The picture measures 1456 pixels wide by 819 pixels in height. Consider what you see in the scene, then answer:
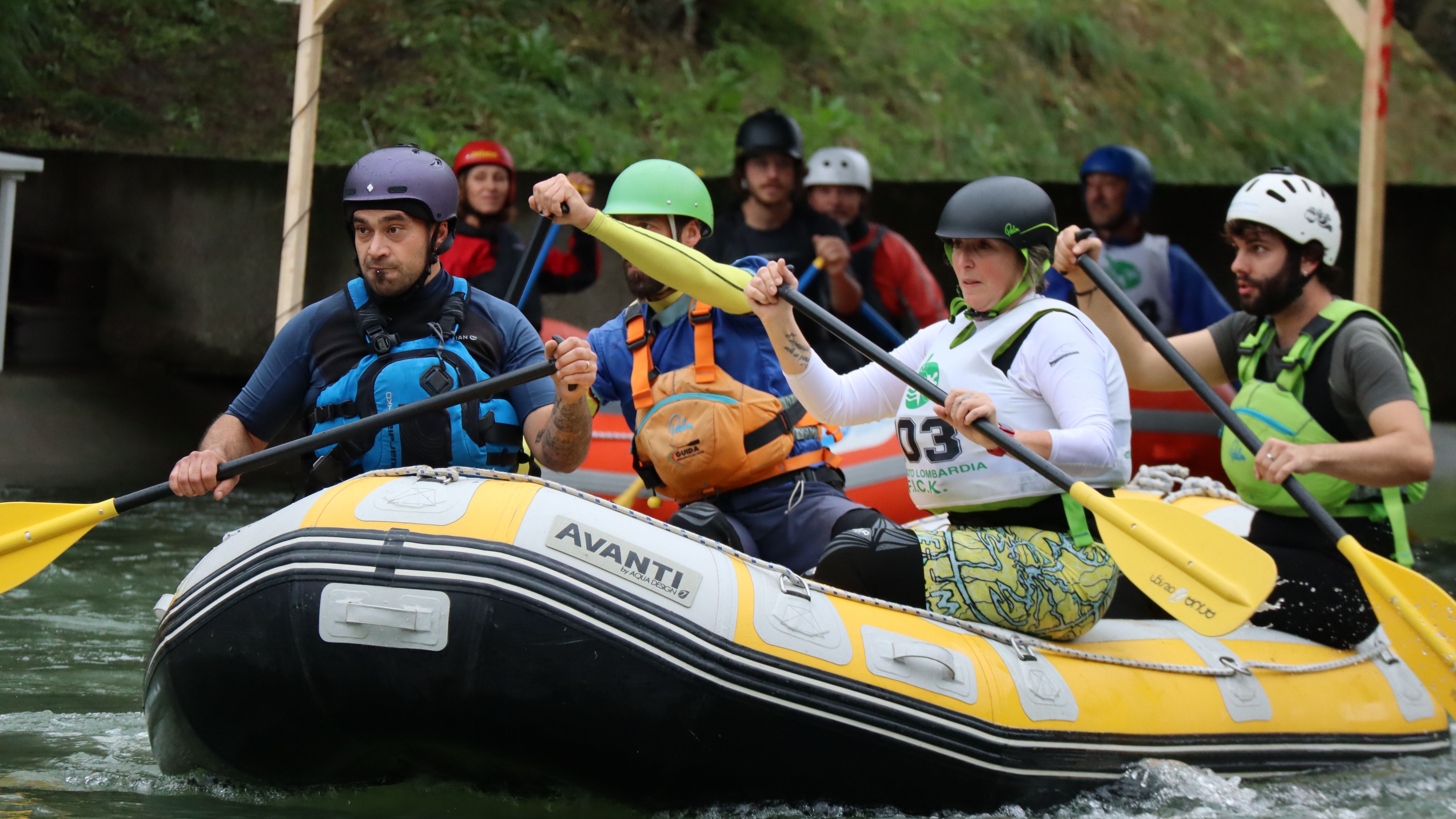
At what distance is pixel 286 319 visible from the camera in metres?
6.62

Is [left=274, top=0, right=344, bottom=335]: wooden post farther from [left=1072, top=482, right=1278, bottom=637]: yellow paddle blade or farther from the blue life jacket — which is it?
[left=1072, top=482, right=1278, bottom=637]: yellow paddle blade

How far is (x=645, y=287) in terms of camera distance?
411 centimetres

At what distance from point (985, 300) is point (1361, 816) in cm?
156

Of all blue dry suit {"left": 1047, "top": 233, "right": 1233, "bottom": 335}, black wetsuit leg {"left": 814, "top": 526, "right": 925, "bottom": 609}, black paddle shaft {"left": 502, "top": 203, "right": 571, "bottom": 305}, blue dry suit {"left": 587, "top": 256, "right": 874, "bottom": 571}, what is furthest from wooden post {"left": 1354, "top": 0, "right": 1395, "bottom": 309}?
black wetsuit leg {"left": 814, "top": 526, "right": 925, "bottom": 609}

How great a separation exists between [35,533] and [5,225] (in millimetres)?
4889

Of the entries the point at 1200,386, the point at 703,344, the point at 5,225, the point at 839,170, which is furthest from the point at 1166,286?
the point at 5,225

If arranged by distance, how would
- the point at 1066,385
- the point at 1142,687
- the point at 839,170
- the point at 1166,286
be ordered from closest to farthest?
the point at 1066,385 → the point at 1142,687 → the point at 1166,286 → the point at 839,170

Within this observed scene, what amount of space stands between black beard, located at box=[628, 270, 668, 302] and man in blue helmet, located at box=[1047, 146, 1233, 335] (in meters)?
3.52

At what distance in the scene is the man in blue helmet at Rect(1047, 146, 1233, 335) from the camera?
7281mm

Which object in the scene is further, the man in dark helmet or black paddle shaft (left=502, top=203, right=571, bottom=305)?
the man in dark helmet

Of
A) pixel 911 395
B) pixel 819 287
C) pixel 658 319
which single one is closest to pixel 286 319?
pixel 819 287

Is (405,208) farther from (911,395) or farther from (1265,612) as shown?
(1265,612)

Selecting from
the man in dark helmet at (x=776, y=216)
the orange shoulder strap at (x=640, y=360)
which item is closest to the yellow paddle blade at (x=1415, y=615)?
the orange shoulder strap at (x=640, y=360)

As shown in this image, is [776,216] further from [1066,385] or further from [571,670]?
[571,670]
